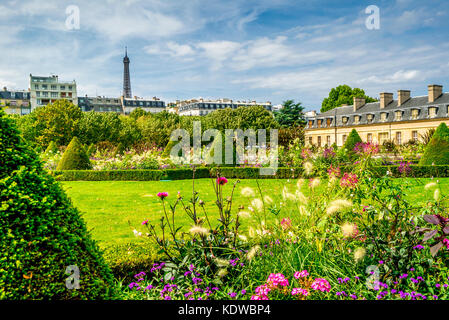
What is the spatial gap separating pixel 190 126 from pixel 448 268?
44.2 m

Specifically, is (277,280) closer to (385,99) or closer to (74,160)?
(74,160)

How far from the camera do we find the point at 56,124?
1298 inches

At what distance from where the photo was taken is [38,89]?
248ft

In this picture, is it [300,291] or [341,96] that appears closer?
[300,291]

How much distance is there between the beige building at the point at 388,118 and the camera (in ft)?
123

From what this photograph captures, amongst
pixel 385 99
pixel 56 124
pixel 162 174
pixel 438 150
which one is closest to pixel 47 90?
pixel 56 124

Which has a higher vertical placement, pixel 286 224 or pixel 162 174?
pixel 286 224

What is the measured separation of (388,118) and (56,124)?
1358 inches

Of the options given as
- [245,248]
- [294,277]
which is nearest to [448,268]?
[294,277]

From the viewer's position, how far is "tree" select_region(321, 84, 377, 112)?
49219 mm

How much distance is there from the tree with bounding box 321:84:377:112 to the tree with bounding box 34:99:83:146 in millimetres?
33419

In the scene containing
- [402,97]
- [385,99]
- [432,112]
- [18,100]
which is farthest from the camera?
→ [18,100]

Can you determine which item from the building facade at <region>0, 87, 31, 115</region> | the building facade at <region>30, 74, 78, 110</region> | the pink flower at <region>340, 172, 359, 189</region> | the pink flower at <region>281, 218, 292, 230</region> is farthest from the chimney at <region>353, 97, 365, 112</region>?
the building facade at <region>0, 87, 31, 115</region>

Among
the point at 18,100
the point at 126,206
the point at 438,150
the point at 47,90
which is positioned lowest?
the point at 126,206
